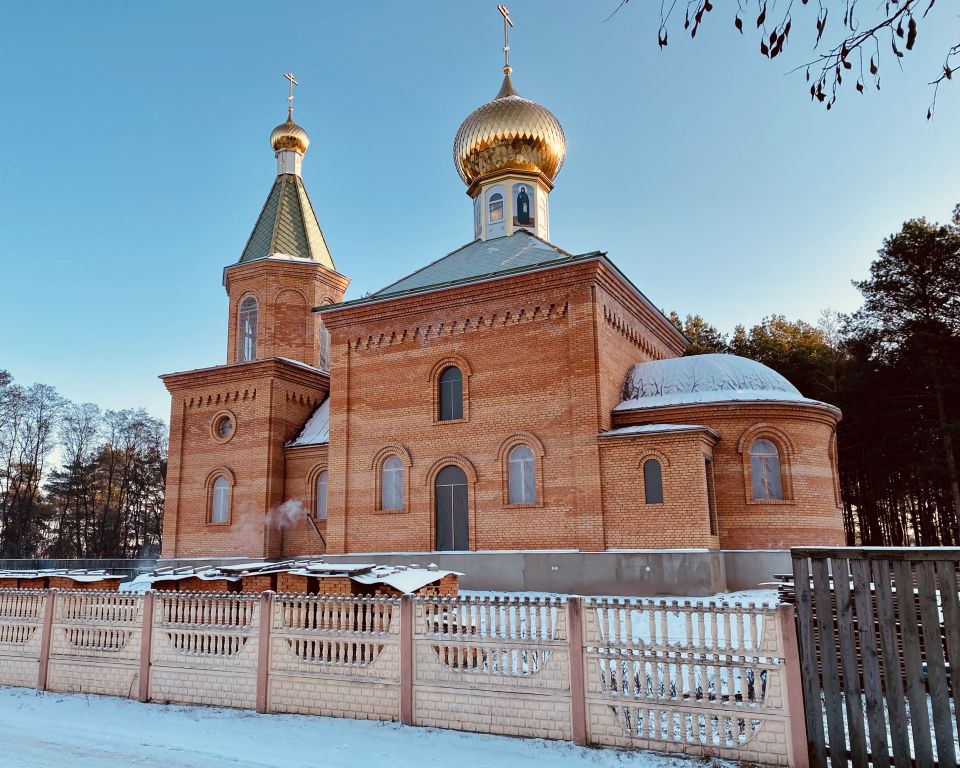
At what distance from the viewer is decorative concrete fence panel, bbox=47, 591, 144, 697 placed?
678 centimetres

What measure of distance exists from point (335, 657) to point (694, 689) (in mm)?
2821

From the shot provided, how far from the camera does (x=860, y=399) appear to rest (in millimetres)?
25703

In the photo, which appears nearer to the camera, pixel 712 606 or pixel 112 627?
pixel 712 606

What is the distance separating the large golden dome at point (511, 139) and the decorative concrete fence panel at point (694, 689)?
629 inches

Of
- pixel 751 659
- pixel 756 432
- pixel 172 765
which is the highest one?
pixel 756 432

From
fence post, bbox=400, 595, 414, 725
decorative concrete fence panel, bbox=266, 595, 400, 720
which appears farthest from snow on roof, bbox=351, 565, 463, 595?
fence post, bbox=400, 595, 414, 725

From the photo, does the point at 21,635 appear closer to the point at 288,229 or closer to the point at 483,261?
the point at 483,261

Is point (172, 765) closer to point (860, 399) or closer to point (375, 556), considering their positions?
point (375, 556)

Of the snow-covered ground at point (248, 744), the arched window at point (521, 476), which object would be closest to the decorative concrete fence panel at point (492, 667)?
the snow-covered ground at point (248, 744)

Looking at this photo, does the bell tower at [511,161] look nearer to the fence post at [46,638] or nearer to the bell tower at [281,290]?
the bell tower at [281,290]

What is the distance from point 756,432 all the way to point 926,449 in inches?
514

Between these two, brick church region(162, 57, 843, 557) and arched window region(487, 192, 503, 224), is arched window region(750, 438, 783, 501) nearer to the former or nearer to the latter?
brick church region(162, 57, 843, 557)

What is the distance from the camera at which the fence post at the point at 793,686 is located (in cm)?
462

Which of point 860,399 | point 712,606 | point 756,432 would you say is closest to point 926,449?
point 860,399
